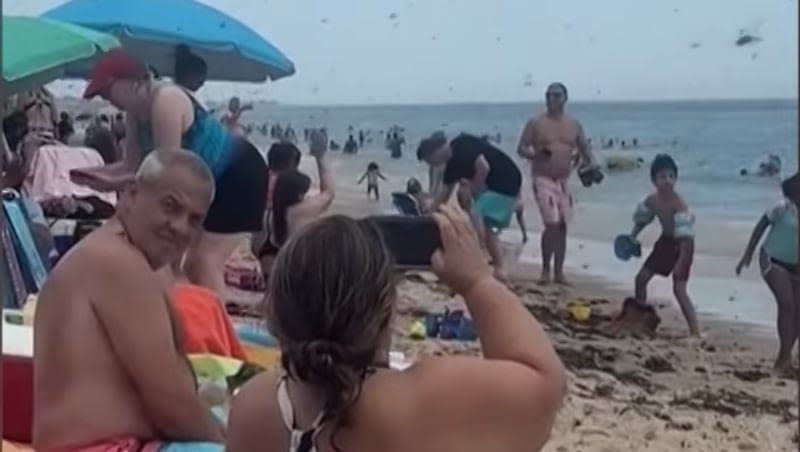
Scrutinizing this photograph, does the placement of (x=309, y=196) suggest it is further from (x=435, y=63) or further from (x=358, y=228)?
(x=358, y=228)

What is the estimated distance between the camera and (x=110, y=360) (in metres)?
1.86

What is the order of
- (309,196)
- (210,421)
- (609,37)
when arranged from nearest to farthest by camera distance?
(210,421), (309,196), (609,37)

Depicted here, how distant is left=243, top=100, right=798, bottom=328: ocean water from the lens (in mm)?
7055

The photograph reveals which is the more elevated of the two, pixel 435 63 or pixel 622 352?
pixel 435 63

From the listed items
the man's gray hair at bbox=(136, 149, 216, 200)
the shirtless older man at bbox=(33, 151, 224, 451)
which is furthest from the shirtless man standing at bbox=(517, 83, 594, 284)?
the shirtless older man at bbox=(33, 151, 224, 451)

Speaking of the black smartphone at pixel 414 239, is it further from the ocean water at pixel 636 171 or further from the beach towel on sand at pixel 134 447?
the ocean water at pixel 636 171

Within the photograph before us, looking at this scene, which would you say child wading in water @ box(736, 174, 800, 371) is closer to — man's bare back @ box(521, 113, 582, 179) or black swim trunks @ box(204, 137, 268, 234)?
man's bare back @ box(521, 113, 582, 179)

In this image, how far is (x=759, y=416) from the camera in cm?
454

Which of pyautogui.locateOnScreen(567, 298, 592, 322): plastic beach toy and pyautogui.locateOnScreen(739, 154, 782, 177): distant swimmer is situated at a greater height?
pyautogui.locateOnScreen(739, 154, 782, 177): distant swimmer

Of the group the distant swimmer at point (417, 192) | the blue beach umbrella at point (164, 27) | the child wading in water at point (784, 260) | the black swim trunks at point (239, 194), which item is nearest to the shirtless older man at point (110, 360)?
the black swim trunks at point (239, 194)

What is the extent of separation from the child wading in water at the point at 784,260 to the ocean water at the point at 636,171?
3.36 feet

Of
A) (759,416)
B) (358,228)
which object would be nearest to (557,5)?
(759,416)

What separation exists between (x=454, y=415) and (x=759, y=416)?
343 centimetres

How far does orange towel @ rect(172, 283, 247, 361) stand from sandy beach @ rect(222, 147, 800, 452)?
520 millimetres
